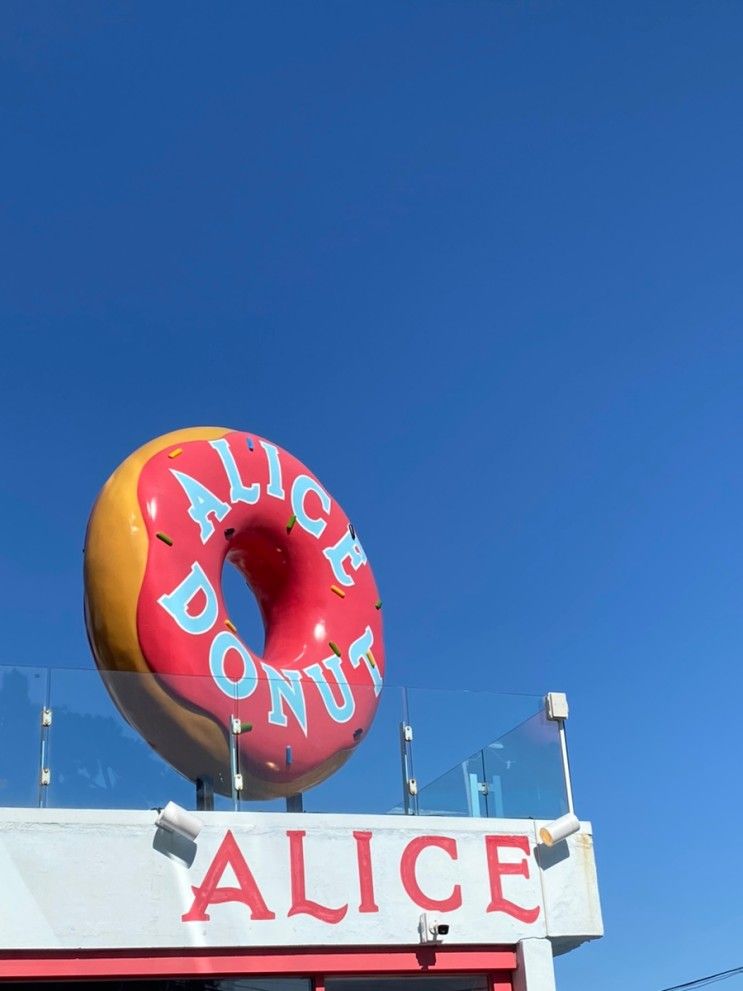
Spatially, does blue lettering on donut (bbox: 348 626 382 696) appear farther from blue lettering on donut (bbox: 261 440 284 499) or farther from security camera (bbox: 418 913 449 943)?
security camera (bbox: 418 913 449 943)

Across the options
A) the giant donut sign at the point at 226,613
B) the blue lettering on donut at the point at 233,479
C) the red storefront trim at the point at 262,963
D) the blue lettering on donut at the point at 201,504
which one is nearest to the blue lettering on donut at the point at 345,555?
the giant donut sign at the point at 226,613

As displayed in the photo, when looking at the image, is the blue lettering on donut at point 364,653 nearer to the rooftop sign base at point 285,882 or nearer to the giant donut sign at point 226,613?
the giant donut sign at point 226,613

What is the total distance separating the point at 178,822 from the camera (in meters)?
7.43

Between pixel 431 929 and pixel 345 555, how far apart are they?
10.8 feet

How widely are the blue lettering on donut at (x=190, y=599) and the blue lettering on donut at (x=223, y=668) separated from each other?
0.13 metres

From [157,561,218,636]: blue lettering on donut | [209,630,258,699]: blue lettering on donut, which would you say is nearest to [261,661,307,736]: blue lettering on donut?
[209,630,258,699]: blue lettering on donut

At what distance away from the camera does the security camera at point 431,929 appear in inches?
307

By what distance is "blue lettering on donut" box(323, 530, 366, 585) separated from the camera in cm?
1018

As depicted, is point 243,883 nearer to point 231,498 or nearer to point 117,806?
point 117,806

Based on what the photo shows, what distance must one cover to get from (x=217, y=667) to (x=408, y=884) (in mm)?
1809

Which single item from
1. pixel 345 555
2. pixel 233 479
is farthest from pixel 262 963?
pixel 345 555

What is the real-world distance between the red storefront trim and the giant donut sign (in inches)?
41.9

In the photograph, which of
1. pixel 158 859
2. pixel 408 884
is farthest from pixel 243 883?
pixel 408 884

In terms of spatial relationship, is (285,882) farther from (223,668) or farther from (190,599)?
(190,599)
